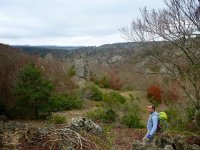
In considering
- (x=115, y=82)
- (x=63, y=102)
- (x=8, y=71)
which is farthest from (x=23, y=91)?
(x=115, y=82)

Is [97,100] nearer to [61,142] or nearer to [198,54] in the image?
[198,54]

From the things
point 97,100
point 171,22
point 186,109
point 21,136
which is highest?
point 171,22

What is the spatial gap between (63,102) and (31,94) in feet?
16.0

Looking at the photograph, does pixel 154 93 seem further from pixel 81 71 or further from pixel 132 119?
pixel 132 119

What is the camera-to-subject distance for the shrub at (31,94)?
2212 centimetres

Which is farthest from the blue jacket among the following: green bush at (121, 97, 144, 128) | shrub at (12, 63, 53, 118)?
shrub at (12, 63, 53, 118)

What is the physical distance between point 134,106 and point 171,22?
6.44 m

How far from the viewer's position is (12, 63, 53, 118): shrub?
22125mm

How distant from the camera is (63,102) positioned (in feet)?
87.5

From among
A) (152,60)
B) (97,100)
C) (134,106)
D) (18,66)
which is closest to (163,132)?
(152,60)

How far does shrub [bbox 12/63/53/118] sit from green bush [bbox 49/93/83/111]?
1230mm

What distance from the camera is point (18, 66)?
24.8 metres

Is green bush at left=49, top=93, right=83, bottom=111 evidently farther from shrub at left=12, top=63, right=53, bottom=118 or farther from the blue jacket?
the blue jacket

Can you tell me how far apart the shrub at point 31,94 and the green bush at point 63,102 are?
123 centimetres
